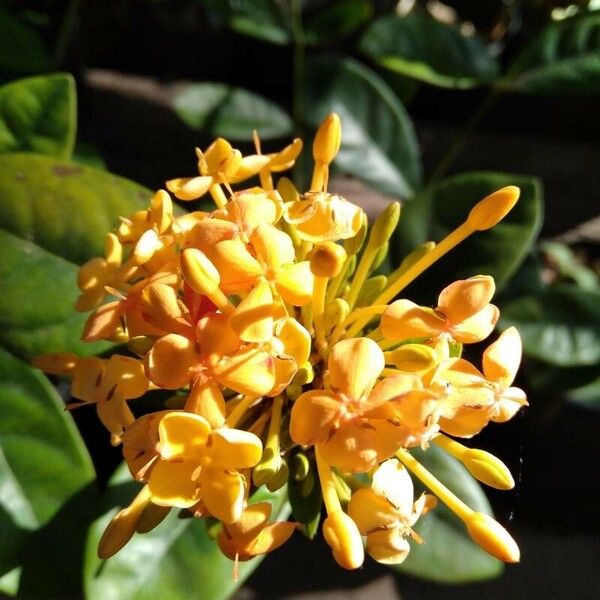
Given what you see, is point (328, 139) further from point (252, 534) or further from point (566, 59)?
point (566, 59)

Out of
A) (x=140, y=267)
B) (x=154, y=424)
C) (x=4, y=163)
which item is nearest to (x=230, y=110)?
(x=4, y=163)

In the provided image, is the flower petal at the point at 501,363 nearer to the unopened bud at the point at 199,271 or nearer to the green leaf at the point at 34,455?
the unopened bud at the point at 199,271

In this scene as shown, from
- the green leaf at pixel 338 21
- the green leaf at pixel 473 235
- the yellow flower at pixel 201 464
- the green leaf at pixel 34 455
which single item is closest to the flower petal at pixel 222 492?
the yellow flower at pixel 201 464

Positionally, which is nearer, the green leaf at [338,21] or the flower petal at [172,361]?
the flower petal at [172,361]

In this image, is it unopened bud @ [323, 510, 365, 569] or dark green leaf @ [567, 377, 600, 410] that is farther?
dark green leaf @ [567, 377, 600, 410]

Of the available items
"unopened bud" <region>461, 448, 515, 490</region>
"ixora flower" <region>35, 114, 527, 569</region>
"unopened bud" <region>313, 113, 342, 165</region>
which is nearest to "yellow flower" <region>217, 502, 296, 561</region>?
"ixora flower" <region>35, 114, 527, 569</region>

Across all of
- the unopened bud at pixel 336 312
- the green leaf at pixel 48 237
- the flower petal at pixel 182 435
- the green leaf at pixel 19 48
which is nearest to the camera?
the flower petal at pixel 182 435

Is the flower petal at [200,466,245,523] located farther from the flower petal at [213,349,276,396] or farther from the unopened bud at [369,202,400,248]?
the unopened bud at [369,202,400,248]
